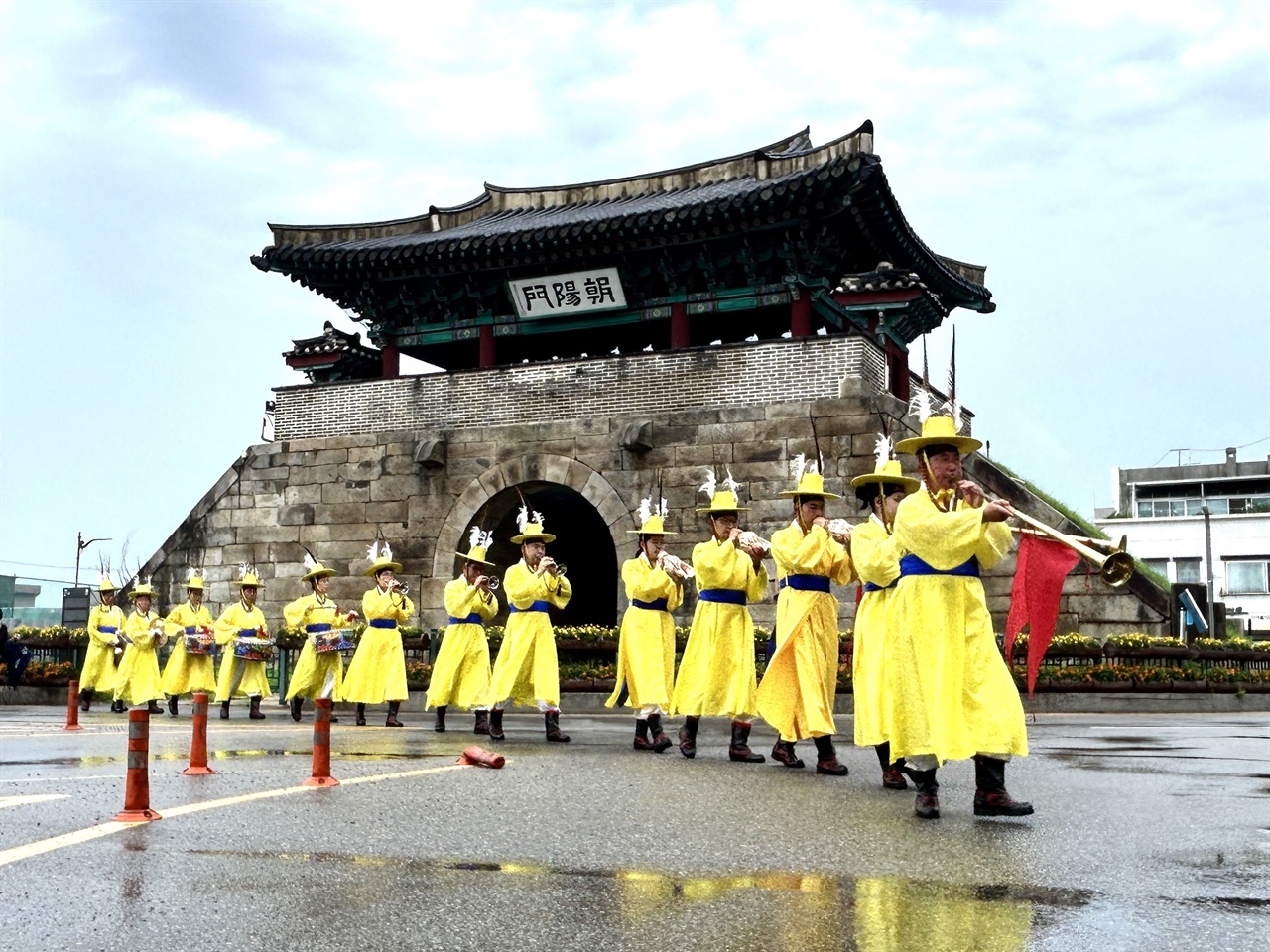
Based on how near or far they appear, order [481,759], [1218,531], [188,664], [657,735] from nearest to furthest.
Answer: [481,759], [657,735], [188,664], [1218,531]

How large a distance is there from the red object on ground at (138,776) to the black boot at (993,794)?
392cm

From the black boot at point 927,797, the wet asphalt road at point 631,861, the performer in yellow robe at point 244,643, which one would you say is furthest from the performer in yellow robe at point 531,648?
the performer in yellow robe at point 244,643

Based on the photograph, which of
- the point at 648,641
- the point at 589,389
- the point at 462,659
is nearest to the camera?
the point at 648,641

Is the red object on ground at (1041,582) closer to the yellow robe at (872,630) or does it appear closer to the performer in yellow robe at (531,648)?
the yellow robe at (872,630)

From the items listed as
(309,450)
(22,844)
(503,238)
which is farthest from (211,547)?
(22,844)

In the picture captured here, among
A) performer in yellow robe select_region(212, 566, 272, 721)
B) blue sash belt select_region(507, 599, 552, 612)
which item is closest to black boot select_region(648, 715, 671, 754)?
blue sash belt select_region(507, 599, 552, 612)

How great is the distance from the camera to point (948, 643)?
6.61 metres

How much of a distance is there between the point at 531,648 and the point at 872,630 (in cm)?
490

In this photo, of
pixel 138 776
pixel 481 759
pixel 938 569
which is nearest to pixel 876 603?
pixel 938 569

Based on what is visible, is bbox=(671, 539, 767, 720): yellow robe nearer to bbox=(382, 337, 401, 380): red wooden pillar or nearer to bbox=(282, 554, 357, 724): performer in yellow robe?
bbox=(282, 554, 357, 724): performer in yellow robe

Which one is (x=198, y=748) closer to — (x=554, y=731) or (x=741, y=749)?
(x=741, y=749)

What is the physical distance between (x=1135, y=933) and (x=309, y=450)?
20.8 m

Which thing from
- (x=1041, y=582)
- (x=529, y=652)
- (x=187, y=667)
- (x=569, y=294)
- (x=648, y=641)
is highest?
(x=569, y=294)

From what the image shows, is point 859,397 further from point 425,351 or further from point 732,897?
point 732,897
